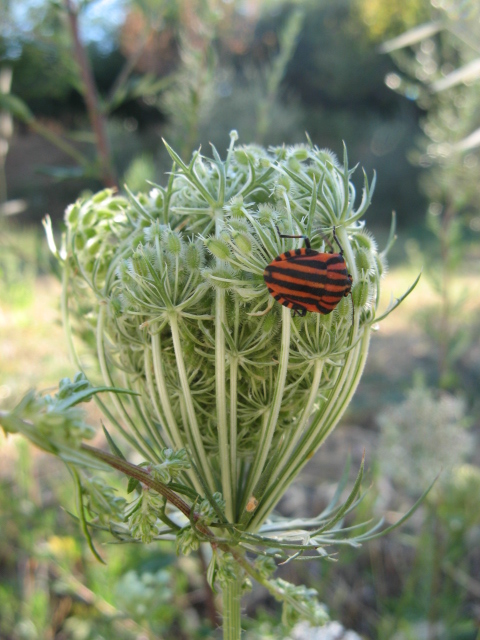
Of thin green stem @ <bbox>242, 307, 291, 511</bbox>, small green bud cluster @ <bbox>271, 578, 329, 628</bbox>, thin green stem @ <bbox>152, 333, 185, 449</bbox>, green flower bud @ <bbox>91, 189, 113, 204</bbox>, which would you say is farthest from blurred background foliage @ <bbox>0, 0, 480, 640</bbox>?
thin green stem @ <bbox>242, 307, 291, 511</bbox>

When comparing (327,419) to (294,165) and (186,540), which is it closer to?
(186,540)

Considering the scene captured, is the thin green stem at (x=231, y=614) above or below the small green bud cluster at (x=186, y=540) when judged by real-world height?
below

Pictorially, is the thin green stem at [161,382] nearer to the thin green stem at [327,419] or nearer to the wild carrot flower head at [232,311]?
the wild carrot flower head at [232,311]

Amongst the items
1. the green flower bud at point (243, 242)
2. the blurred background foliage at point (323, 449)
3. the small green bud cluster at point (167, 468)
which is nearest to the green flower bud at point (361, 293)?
the green flower bud at point (243, 242)

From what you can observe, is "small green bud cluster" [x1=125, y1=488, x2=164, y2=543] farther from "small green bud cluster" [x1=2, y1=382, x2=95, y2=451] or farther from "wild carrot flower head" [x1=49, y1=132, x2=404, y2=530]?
"small green bud cluster" [x1=2, y1=382, x2=95, y2=451]

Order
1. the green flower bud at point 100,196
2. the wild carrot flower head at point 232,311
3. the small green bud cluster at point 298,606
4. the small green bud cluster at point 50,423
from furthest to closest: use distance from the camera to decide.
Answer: the green flower bud at point 100,196
the small green bud cluster at point 298,606
the wild carrot flower head at point 232,311
the small green bud cluster at point 50,423

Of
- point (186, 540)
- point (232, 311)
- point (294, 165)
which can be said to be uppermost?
point (294, 165)

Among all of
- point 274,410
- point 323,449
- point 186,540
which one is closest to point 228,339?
point 274,410

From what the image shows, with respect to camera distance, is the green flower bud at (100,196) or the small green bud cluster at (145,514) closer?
the small green bud cluster at (145,514)

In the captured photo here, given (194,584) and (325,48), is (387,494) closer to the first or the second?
(194,584)

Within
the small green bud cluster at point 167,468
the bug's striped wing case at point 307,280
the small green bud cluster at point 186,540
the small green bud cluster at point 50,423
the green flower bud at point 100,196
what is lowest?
the small green bud cluster at point 186,540
